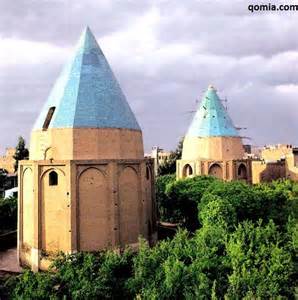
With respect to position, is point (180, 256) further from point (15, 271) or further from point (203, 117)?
point (203, 117)

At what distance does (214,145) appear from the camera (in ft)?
93.5

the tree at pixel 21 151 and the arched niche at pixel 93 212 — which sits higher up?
the tree at pixel 21 151

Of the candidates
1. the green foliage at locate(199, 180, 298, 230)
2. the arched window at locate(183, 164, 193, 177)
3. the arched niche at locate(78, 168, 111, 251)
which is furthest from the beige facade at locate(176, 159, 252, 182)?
the arched niche at locate(78, 168, 111, 251)

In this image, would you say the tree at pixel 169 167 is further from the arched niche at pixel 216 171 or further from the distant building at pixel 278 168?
the arched niche at pixel 216 171

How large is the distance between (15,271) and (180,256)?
Answer: 7992 millimetres

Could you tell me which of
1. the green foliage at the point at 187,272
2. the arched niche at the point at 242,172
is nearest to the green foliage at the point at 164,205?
the arched niche at the point at 242,172

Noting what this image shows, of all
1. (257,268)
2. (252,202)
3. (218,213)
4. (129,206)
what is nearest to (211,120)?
(252,202)

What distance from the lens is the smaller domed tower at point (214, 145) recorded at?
2862cm

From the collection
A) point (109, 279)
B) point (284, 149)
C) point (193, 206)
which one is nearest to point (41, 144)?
point (109, 279)

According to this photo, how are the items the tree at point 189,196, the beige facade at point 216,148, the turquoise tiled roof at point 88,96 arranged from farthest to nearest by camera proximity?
1. the beige facade at point 216,148
2. the tree at point 189,196
3. the turquoise tiled roof at point 88,96

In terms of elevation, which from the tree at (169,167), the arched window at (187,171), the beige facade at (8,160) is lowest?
the arched window at (187,171)

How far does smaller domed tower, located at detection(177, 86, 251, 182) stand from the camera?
93.9 feet

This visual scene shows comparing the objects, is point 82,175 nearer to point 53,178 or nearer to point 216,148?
point 53,178

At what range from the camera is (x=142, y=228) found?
1909 centimetres
